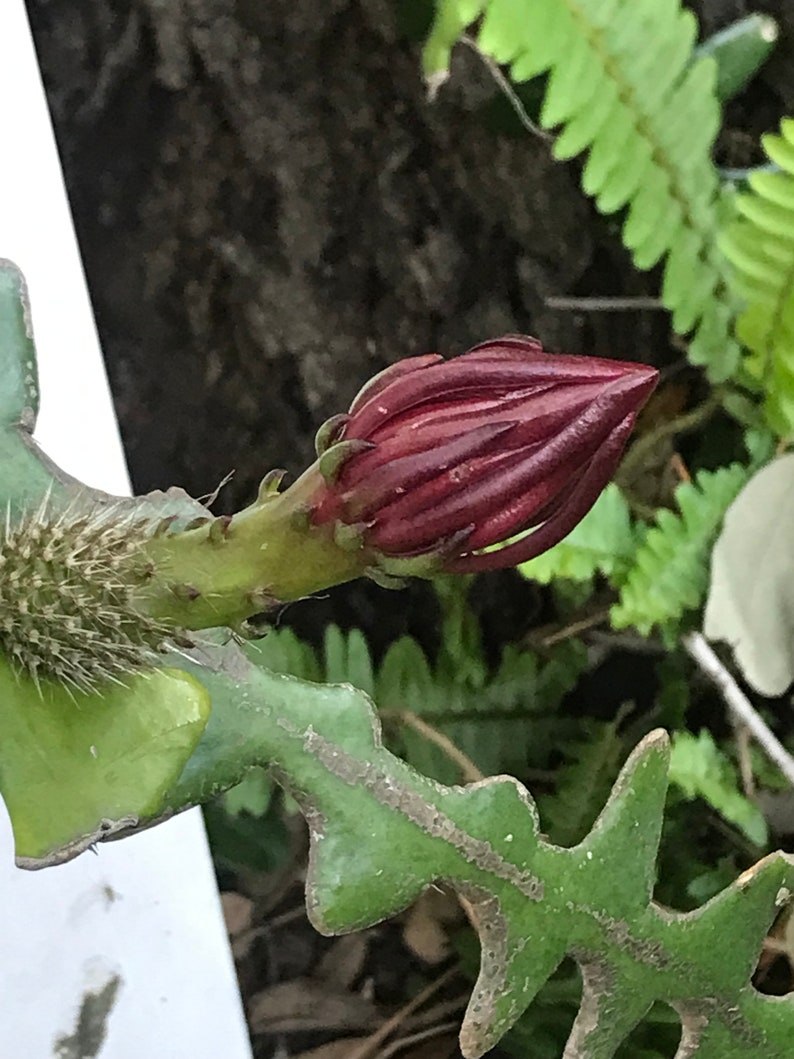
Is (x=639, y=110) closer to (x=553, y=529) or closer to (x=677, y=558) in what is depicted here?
(x=677, y=558)

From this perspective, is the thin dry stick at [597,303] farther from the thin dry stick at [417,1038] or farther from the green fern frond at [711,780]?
the thin dry stick at [417,1038]

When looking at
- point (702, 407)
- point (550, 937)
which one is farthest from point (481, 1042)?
point (702, 407)

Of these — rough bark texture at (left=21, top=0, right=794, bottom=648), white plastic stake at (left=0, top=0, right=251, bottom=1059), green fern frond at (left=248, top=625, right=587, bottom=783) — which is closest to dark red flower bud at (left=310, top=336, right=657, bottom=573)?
white plastic stake at (left=0, top=0, right=251, bottom=1059)

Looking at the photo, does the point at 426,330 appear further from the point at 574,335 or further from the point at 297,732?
the point at 297,732

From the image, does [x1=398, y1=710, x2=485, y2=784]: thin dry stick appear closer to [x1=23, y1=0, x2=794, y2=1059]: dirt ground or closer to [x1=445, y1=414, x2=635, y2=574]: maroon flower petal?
[x1=23, y1=0, x2=794, y2=1059]: dirt ground

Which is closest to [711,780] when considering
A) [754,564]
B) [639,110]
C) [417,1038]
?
[754,564]

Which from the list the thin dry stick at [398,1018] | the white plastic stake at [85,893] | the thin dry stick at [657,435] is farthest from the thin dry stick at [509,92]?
the thin dry stick at [398,1018]
